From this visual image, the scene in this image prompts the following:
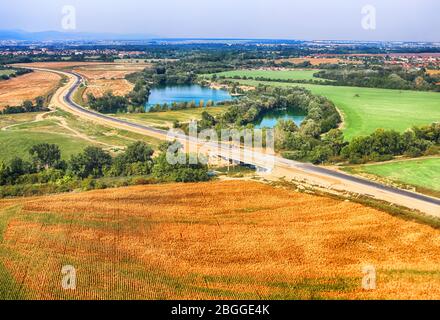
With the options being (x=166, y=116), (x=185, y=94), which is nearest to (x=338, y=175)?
(x=166, y=116)

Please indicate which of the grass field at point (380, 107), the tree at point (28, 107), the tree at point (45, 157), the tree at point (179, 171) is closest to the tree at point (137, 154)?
the tree at point (179, 171)

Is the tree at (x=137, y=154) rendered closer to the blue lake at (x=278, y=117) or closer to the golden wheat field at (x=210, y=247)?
the golden wheat field at (x=210, y=247)

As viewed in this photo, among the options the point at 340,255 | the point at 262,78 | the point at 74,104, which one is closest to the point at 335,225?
the point at 340,255

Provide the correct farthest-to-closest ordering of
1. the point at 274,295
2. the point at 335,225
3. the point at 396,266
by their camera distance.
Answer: the point at 335,225 → the point at 396,266 → the point at 274,295

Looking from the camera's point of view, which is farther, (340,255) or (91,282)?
(340,255)

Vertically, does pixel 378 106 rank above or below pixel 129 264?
above
